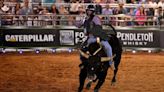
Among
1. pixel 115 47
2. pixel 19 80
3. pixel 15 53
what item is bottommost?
pixel 15 53

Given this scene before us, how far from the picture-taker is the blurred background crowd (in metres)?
20.3

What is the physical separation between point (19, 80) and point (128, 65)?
16.4 feet

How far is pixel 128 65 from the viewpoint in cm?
1684

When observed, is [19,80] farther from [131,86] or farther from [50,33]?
[50,33]

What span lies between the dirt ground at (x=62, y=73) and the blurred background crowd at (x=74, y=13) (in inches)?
62.3

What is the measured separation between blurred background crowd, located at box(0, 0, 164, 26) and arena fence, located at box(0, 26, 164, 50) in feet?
1.00

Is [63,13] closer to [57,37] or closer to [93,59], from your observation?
[57,37]

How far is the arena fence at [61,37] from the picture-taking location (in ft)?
67.6

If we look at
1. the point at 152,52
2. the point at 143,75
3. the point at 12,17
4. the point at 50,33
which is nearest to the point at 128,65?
the point at 143,75

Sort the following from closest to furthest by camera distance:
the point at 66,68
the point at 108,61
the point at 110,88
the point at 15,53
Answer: the point at 108,61 < the point at 110,88 < the point at 66,68 < the point at 15,53

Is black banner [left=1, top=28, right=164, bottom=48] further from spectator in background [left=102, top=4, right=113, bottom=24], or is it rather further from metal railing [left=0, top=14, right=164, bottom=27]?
spectator in background [left=102, top=4, right=113, bottom=24]

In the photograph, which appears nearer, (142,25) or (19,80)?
(19,80)

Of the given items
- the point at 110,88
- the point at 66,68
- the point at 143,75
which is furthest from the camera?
the point at 66,68

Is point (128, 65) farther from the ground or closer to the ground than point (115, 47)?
closer to the ground
